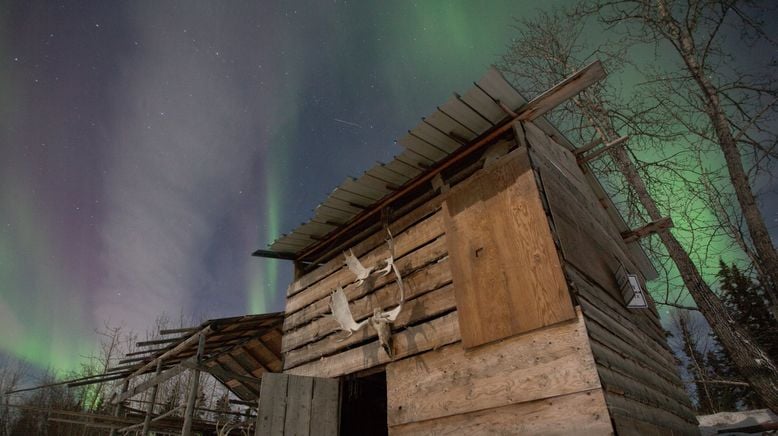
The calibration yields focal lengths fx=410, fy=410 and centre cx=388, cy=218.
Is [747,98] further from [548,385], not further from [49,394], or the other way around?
[49,394]

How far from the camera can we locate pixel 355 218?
7.23 metres

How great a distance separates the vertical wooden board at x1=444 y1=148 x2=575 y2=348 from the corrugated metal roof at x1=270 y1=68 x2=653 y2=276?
643mm

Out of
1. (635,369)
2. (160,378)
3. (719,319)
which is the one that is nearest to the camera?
(635,369)

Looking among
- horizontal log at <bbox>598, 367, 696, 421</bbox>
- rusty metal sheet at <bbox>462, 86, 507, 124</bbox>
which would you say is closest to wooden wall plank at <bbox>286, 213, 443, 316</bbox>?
rusty metal sheet at <bbox>462, 86, 507, 124</bbox>

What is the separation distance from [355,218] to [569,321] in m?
4.16

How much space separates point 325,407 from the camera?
575 cm

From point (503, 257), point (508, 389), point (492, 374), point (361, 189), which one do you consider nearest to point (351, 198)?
point (361, 189)

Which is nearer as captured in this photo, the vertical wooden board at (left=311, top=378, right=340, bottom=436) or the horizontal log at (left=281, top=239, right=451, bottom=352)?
the horizontal log at (left=281, top=239, right=451, bottom=352)

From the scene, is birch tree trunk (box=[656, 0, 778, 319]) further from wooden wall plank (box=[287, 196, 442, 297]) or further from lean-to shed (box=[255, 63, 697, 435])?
wooden wall plank (box=[287, 196, 442, 297])

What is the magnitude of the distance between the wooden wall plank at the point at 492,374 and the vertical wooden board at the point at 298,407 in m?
1.22

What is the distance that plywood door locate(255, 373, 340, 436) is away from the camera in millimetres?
5219

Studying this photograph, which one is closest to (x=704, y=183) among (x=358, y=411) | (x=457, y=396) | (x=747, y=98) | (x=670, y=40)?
(x=747, y=98)

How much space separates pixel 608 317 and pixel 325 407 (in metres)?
3.89

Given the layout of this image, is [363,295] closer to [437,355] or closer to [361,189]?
[361,189]
